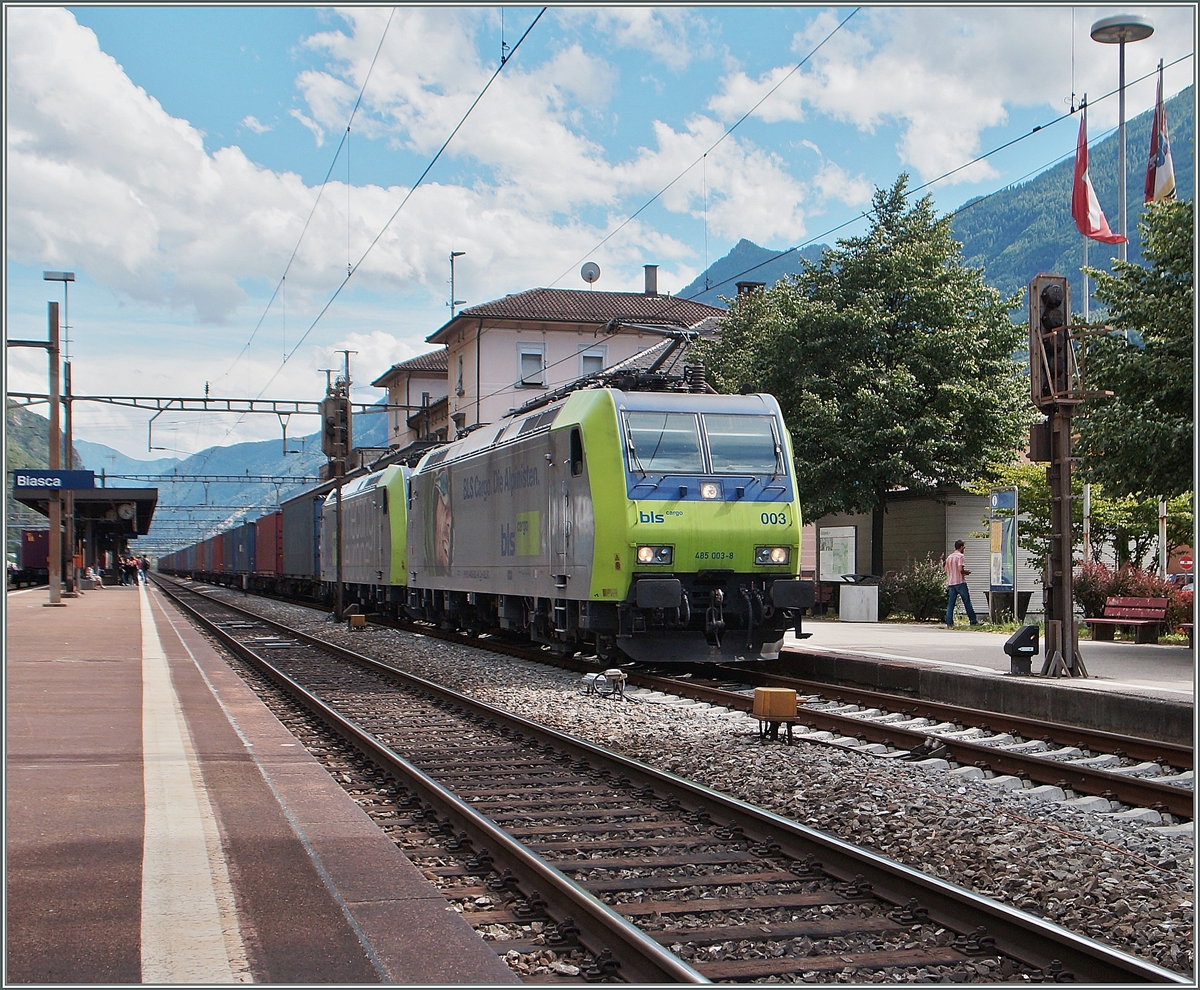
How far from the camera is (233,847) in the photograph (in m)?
5.75

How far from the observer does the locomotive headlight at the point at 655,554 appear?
44.1ft

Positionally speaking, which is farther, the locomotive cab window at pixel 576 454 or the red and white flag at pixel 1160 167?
the red and white flag at pixel 1160 167

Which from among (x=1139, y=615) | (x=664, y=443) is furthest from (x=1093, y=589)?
(x=664, y=443)

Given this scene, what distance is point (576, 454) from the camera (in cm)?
1432

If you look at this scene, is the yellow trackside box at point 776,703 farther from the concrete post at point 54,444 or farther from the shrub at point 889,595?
the concrete post at point 54,444

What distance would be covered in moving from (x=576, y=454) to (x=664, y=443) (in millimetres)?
1068

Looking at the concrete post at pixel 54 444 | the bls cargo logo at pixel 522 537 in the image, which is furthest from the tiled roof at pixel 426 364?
the bls cargo logo at pixel 522 537

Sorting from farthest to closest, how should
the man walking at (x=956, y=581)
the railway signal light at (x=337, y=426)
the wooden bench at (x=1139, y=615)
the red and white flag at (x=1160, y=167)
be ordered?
the railway signal light at (x=337, y=426) < the man walking at (x=956, y=581) < the red and white flag at (x=1160, y=167) < the wooden bench at (x=1139, y=615)

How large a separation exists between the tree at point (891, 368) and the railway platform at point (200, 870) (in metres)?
21.3

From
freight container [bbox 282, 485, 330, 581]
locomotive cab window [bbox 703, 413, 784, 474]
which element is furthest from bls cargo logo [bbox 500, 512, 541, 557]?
freight container [bbox 282, 485, 330, 581]

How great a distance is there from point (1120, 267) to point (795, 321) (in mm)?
14909

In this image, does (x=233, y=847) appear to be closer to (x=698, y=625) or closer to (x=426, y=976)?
(x=426, y=976)

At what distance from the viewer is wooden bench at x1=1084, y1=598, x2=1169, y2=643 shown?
16.7 m

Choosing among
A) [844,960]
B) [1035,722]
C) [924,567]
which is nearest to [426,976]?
[844,960]
